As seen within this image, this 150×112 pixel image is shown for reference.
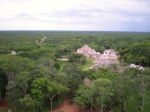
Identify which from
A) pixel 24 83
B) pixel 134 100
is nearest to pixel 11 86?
pixel 24 83

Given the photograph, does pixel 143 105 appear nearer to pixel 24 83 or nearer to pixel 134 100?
pixel 134 100

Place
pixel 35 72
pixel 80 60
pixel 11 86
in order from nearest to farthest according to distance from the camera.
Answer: pixel 11 86
pixel 35 72
pixel 80 60

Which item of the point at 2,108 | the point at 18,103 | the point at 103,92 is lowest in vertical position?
the point at 2,108

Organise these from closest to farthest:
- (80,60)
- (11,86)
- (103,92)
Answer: (103,92) < (11,86) < (80,60)

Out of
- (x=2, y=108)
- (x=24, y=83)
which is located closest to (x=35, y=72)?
(x=24, y=83)

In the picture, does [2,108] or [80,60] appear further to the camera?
[80,60]

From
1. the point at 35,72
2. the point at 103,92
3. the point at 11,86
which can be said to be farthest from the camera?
the point at 35,72

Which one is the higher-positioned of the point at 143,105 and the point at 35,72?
the point at 35,72

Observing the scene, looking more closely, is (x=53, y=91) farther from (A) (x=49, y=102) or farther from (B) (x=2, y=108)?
(B) (x=2, y=108)

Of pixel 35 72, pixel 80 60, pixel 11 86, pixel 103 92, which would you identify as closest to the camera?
pixel 103 92
